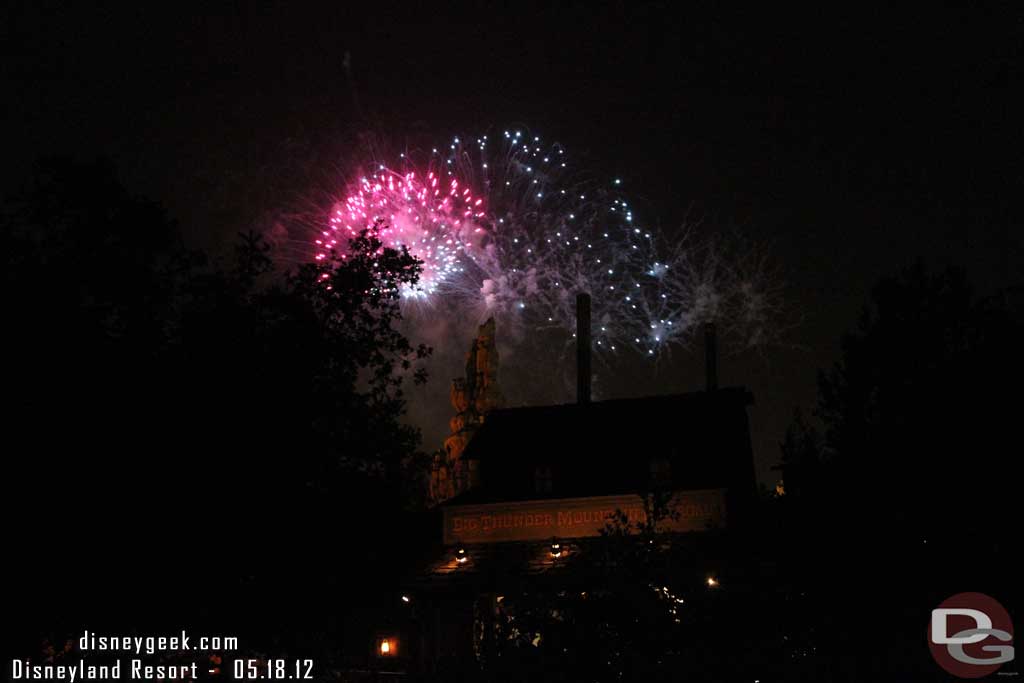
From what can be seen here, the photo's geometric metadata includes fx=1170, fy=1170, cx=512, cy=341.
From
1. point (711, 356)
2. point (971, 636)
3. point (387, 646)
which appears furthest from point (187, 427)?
point (711, 356)

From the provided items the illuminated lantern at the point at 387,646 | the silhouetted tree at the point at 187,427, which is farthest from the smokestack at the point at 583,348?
the silhouetted tree at the point at 187,427

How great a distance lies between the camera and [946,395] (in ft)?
74.4

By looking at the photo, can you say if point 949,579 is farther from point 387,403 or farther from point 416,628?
point 416,628

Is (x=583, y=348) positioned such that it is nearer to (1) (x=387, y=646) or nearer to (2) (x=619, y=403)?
(2) (x=619, y=403)

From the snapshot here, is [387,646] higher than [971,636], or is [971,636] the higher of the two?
[971,636]

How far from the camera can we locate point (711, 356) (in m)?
42.7

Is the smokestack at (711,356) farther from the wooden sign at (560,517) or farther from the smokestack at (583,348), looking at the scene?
the wooden sign at (560,517)

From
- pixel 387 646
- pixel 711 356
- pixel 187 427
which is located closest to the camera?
pixel 187 427

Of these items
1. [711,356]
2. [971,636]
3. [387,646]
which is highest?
[711,356]

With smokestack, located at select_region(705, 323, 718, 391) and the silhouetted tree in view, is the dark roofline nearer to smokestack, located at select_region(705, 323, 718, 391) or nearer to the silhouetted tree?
smokestack, located at select_region(705, 323, 718, 391)

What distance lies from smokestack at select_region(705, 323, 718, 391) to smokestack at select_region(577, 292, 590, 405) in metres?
4.45

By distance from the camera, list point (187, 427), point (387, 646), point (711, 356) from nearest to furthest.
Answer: point (187, 427) → point (387, 646) → point (711, 356)

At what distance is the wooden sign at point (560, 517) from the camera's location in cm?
3166

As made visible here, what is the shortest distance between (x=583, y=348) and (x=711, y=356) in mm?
4956
